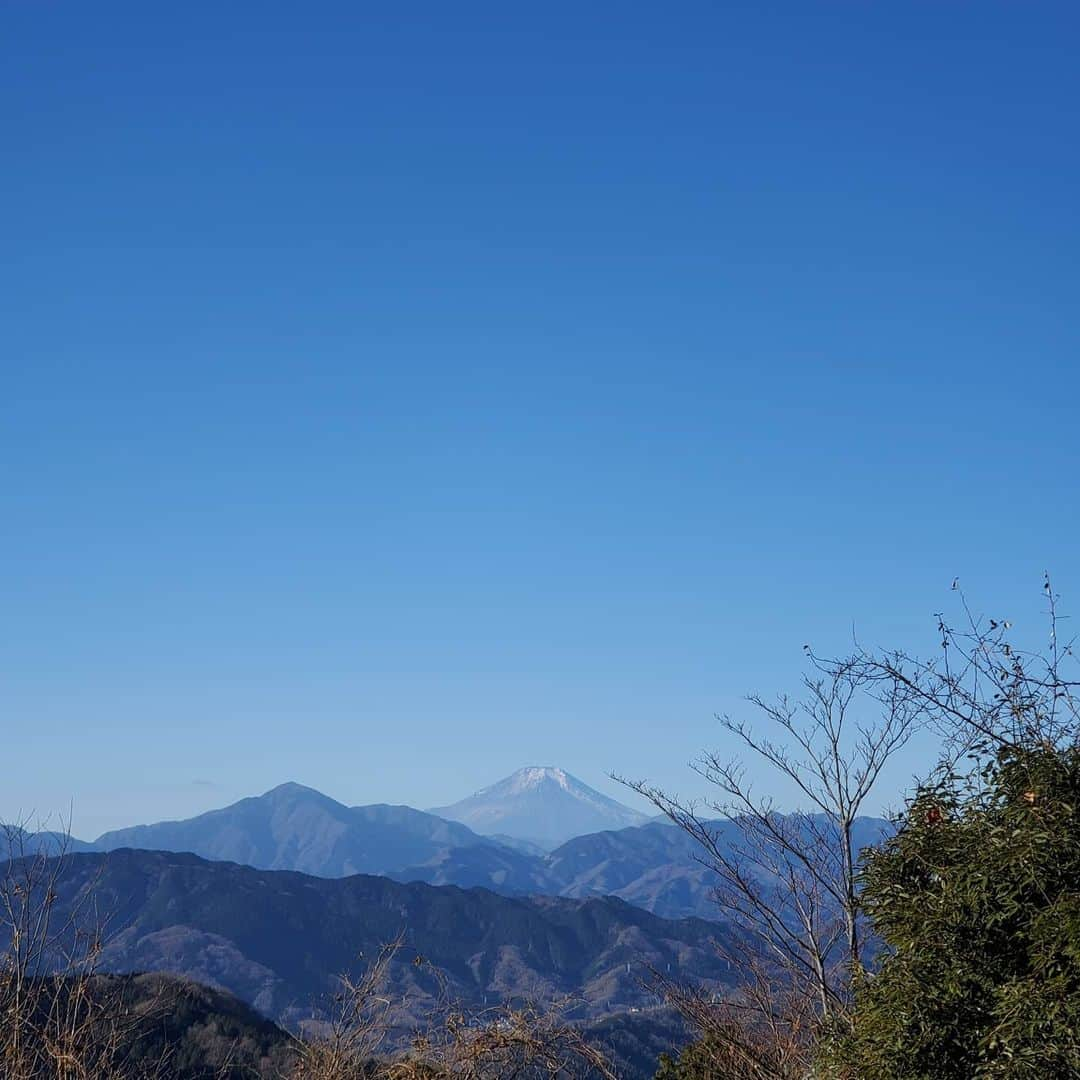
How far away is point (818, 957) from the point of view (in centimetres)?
1066

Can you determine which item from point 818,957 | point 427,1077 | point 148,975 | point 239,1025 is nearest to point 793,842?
point 818,957

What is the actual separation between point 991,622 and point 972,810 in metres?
1.00

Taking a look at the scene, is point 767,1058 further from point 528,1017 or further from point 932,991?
point 932,991

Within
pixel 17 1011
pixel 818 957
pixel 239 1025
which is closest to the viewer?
pixel 17 1011

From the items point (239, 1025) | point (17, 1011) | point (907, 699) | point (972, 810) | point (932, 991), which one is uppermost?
point (907, 699)

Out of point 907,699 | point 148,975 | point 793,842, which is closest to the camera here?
point 907,699

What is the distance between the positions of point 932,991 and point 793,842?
6720mm

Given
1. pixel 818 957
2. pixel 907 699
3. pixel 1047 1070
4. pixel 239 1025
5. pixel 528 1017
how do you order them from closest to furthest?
1. pixel 1047 1070
2. pixel 907 699
3. pixel 528 1017
4. pixel 818 957
5. pixel 239 1025

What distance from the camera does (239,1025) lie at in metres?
62.8

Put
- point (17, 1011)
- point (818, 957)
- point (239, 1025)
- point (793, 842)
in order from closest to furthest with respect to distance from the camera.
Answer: point (17, 1011) → point (818, 957) → point (793, 842) → point (239, 1025)

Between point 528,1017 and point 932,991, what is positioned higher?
point 932,991

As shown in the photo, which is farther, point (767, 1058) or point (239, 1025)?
point (239, 1025)

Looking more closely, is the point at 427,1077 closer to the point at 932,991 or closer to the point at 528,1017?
the point at 528,1017

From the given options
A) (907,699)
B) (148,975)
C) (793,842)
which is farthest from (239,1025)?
(907,699)
